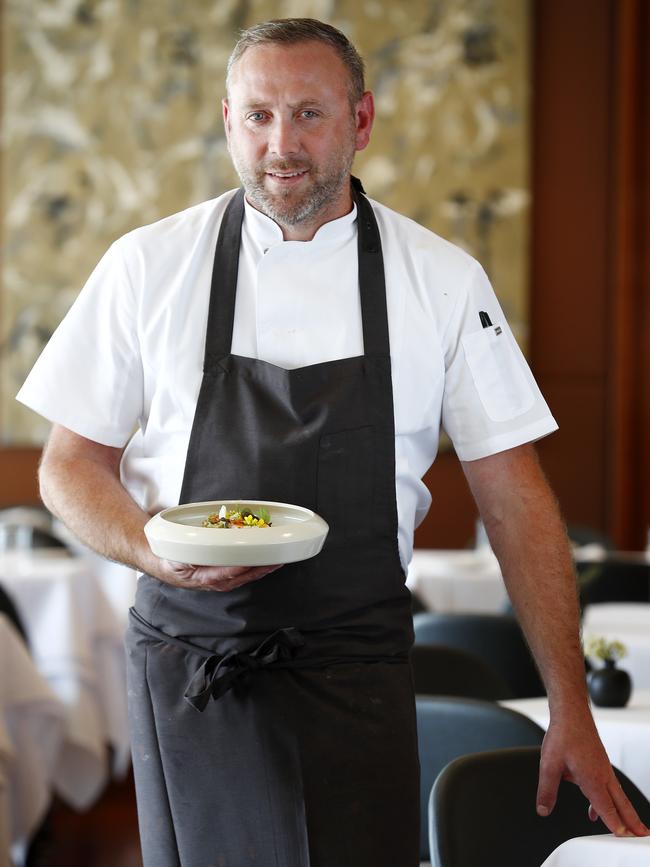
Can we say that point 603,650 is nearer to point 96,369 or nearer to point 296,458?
point 296,458

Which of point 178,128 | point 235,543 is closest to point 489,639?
point 235,543

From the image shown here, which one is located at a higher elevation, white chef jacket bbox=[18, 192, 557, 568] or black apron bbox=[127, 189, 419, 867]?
white chef jacket bbox=[18, 192, 557, 568]

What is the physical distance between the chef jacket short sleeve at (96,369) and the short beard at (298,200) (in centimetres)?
20

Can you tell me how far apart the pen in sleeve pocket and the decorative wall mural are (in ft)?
18.0

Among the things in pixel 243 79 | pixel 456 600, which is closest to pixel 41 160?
pixel 456 600

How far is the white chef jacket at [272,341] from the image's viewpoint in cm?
176

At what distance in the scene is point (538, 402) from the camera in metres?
1.86

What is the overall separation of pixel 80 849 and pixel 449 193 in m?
4.37

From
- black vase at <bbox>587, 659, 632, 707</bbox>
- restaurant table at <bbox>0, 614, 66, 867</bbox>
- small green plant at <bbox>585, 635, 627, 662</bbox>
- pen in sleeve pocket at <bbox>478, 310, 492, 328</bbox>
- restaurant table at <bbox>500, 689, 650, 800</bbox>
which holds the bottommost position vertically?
restaurant table at <bbox>0, 614, 66, 867</bbox>

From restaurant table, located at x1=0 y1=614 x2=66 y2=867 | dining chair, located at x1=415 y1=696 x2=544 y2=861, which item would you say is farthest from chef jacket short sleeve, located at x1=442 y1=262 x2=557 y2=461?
restaurant table, located at x1=0 y1=614 x2=66 y2=867

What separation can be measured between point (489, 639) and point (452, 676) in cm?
57

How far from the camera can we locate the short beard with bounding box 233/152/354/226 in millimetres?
1753

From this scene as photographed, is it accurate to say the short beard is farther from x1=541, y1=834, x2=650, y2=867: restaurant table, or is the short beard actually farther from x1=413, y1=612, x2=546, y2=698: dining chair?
x1=413, y1=612, x2=546, y2=698: dining chair

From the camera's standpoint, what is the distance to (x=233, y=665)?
1.62 m
